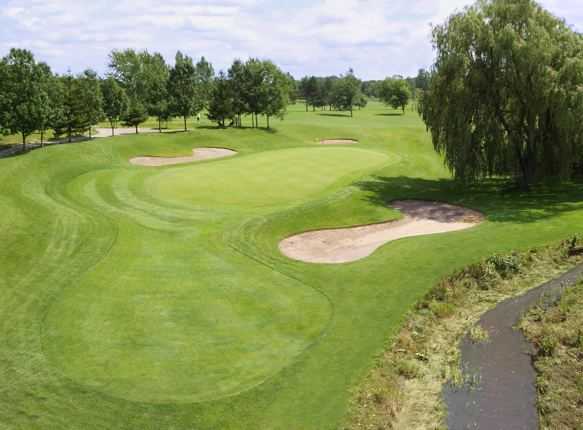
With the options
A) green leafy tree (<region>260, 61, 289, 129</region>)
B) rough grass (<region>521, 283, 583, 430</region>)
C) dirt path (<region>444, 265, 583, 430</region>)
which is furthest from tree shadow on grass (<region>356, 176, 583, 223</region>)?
green leafy tree (<region>260, 61, 289, 129</region>)

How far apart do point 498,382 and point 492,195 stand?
73.5 feet

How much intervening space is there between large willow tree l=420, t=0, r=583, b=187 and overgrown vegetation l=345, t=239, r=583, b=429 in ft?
38.6

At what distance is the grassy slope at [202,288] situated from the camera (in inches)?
488

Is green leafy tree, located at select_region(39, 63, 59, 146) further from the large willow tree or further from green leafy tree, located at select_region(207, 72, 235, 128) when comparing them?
the large willow tree

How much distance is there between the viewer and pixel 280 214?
28188 mm

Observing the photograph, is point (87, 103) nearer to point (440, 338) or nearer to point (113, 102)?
point (113, 102)

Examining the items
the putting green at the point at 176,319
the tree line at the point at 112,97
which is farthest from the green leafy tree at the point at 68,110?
the putting green at the point at 176,319

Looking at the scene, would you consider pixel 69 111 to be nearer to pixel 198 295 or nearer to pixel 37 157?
pixel 37 157

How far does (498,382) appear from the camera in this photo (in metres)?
13.8

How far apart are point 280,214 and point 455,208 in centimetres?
1136

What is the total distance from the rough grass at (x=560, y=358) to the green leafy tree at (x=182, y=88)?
51768 mm

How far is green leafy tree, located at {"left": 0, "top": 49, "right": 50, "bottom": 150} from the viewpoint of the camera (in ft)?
133

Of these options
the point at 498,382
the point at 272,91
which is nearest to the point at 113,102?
the point at 272,91

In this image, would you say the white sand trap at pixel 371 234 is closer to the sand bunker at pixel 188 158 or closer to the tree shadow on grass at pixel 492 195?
the tree shadow on grass at pixel 492 195
